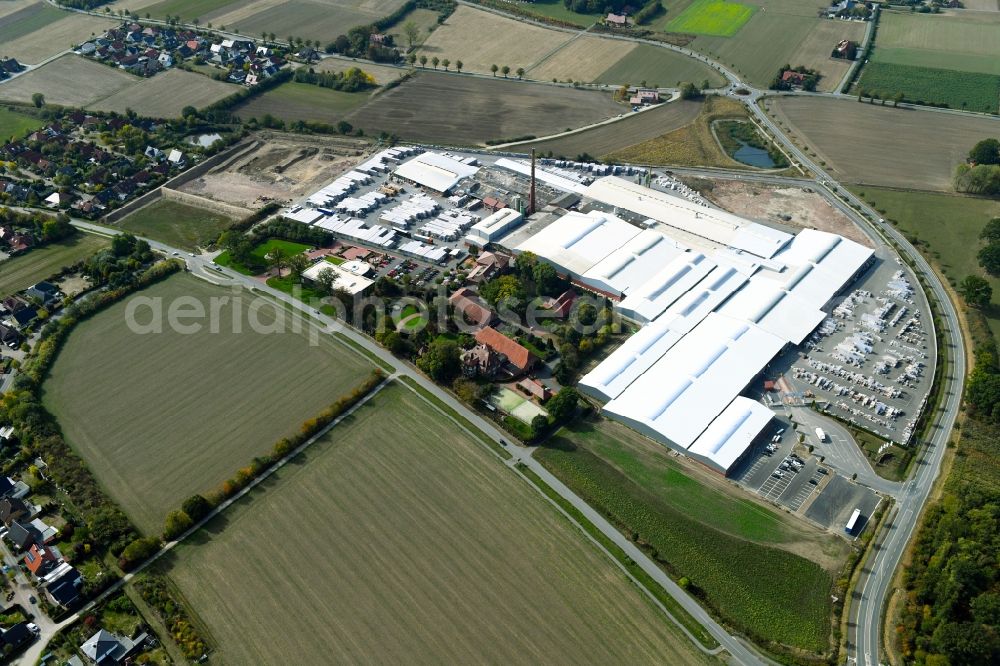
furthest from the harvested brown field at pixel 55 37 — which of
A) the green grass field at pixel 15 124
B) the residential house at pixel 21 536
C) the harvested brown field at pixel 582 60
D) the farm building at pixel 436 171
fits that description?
the residential house at pixel 21 536

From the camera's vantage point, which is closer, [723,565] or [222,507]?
[723,565]

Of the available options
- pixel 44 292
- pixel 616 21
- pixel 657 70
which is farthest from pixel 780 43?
pixel 44 292

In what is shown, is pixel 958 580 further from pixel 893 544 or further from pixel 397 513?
pixel 397 513

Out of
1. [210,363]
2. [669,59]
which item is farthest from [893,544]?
[669,59]

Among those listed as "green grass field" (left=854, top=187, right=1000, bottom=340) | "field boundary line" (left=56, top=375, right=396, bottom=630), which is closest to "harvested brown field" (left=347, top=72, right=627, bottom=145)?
"green grass field" (left=854, top=187, right=1000, bottom=340)

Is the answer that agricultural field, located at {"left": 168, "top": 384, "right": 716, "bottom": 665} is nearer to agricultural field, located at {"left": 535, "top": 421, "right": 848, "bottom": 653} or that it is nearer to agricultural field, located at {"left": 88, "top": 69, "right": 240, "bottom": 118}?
agricultural field, located at {"left": 535, "top": 421, "right": 848, "bottom": 653}

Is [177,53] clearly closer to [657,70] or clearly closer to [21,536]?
[657,70]
